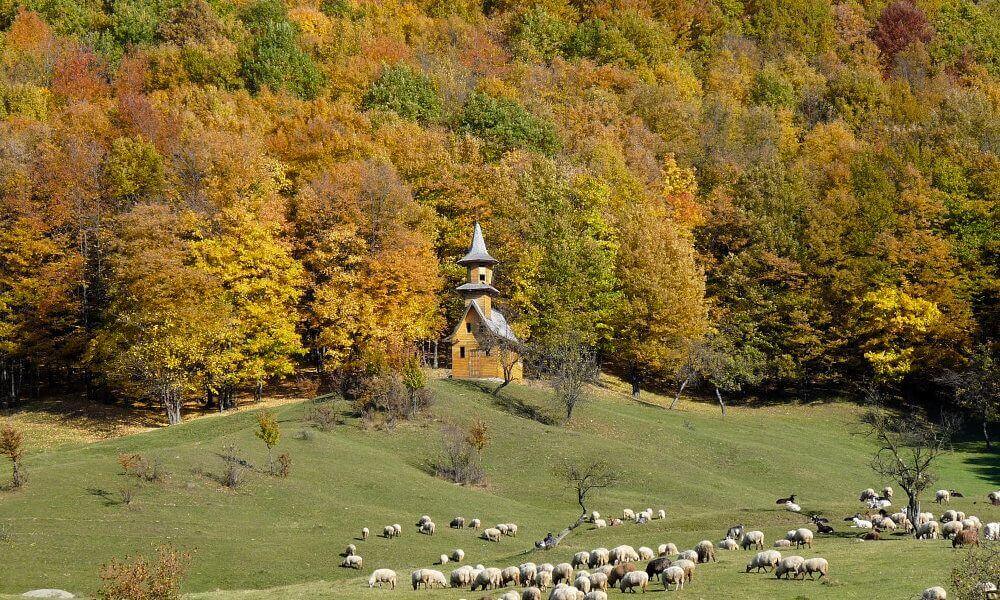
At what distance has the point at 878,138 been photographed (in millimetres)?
127938

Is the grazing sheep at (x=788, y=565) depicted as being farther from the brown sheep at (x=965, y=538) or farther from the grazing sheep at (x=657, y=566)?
the brown sheep at (x=965, y=538)

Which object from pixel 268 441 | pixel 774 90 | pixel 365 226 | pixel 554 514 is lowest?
pixel 554 514

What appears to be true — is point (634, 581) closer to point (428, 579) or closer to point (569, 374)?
point (428, 579)

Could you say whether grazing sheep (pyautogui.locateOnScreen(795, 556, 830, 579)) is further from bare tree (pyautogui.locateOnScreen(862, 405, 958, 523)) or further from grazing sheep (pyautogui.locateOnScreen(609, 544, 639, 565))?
bare tree (pyautogui.locateOnScreen(862, 405, 958, 523))

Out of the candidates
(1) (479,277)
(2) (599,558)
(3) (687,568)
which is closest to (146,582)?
(3) (687,568)

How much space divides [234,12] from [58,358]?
66.7m

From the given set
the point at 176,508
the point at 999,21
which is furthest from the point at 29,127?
the point at 999,21

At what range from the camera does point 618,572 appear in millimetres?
37000

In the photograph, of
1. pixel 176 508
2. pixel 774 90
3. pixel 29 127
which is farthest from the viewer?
pixel 774 90

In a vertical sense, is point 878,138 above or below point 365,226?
above

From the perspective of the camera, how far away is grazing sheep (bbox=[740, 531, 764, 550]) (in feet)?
144

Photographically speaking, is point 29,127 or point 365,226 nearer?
point 365,226

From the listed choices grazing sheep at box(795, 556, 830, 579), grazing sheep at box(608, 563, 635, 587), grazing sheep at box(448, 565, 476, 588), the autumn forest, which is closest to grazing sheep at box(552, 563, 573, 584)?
grazing sheep at box(608, 563, 635, 587)

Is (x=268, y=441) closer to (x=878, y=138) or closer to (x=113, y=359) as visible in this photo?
(x=113, y=359)
